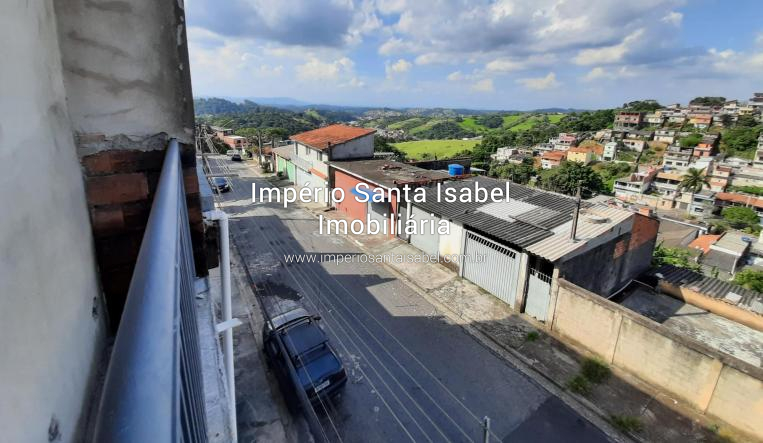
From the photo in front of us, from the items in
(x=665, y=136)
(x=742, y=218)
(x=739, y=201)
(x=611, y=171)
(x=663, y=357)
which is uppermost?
(x=665, y=136)

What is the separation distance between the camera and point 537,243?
9984 millimetres

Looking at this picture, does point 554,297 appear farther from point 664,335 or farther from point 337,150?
point 337,150

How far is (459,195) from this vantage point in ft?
47.0

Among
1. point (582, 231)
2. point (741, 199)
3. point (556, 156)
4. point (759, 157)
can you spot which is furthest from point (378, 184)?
point (759, 157)

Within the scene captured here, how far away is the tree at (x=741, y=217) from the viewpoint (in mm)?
50656

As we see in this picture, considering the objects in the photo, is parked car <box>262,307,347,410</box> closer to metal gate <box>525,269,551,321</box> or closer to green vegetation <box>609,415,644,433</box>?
green vegetation <box>609,415,644,433</box>

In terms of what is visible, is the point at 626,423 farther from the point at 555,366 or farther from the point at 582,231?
the point at 582,231

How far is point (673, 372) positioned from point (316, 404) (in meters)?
7.23

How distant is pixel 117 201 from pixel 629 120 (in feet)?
371

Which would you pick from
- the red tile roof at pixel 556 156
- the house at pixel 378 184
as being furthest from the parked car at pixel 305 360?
the red tile roof at pixel 556 156

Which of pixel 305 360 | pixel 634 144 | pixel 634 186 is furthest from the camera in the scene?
pixel 634 144

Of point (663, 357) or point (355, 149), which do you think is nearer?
point (663, 357)

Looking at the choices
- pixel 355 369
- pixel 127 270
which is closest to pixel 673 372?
pixel 355 369

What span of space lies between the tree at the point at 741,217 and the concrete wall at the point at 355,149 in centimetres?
5739
